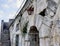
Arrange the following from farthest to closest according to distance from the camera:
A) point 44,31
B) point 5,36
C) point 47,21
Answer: point 5,36 < point 44,31 < point 47,21

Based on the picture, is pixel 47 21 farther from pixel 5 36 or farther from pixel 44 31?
pixel 5 36

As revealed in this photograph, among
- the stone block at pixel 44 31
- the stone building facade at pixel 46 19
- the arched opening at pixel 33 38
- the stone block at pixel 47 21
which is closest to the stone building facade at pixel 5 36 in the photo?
the arched opening at pixel 33 38

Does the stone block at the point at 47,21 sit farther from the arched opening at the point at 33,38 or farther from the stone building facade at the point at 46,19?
the arched opening at the point at 33,38

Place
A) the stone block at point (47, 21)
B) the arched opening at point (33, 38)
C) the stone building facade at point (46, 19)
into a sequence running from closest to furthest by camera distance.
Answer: the stone building facade at point (46, 19) < the stone block at point (47, 21) < the arched opening at point (33, 38)

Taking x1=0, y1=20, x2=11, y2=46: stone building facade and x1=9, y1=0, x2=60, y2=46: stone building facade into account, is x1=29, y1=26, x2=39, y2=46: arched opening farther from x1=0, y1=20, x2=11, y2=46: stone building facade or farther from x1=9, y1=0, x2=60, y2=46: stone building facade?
x1=0, y1=20, x2=11, y2=46: stone building facade

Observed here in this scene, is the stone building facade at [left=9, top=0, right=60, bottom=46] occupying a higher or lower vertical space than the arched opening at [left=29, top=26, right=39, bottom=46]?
higher

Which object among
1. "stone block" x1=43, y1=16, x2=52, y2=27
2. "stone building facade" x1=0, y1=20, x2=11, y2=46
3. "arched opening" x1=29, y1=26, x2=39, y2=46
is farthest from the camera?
"stone building facade" x1=0, y1=20, x2=11, y2=46

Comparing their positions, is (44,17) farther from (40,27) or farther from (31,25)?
(31,25)

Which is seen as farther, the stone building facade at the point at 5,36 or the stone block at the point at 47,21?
the stone building facade at the point at 5,36

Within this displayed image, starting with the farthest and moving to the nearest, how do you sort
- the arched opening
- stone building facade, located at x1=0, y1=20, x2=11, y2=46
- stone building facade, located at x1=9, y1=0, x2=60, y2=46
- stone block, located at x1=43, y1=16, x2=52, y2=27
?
stone building facade, located at x1=0, y1=20, x2=11, y2=46 → the arched opening → stone block, located at x1=43, y1=16, x2=52, y2=27 → stone building facade, located at x1=9, y1=0, x2=60, y2=46

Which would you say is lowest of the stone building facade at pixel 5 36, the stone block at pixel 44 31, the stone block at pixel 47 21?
the stone building facade at pixel 5 36

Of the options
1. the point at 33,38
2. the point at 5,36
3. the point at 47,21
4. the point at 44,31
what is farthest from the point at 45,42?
the point at 5,36

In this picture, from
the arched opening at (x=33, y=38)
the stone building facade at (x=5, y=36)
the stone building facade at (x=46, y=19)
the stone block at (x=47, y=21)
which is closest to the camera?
the stone building facade at (x=46, y=19)

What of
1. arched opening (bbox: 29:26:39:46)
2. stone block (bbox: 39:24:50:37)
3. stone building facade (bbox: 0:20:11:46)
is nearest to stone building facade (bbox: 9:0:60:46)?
stone block (bbox: 39:24:50:37)
